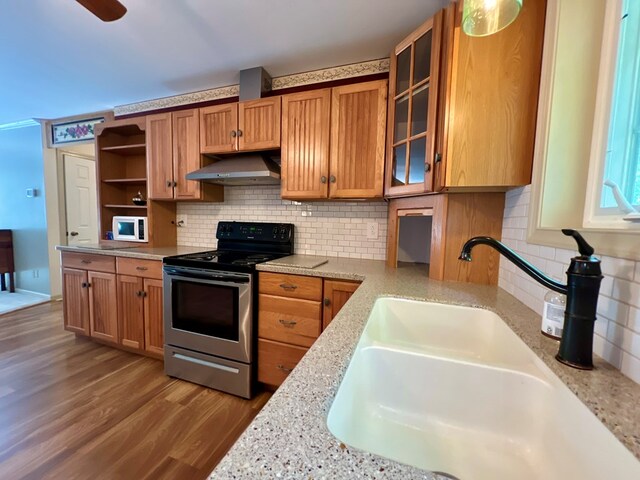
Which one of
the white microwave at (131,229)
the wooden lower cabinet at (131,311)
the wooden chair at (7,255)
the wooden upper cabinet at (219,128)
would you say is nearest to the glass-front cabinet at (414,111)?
the wooden upper cabinet at (219,128)

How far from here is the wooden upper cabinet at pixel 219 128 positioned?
7.25 feet

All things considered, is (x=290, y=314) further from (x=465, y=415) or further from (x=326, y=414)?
(x=326, y=414)

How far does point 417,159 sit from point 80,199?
4646 mm

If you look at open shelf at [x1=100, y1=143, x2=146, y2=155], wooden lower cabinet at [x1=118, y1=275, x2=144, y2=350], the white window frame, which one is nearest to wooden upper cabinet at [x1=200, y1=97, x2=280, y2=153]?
open shelf at [x1=100, y1=143, x2=146, y2=155]

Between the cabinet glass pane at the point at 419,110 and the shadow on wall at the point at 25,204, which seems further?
the shadow on wall at the point at 25,204

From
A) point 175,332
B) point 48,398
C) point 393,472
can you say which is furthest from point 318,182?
point 48,398

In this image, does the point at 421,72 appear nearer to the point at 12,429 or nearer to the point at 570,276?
the point at 570,276

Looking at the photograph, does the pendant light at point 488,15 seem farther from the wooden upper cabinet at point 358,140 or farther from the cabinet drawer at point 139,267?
the cabinet drawer at point 139,267

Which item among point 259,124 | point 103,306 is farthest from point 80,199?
point 259,124

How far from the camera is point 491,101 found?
1.20 metres

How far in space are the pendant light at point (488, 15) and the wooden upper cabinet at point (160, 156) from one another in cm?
238

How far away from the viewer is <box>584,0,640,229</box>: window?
2.52 feet

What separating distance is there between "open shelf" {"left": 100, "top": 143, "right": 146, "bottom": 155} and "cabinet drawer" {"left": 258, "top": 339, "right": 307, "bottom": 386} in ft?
7.39

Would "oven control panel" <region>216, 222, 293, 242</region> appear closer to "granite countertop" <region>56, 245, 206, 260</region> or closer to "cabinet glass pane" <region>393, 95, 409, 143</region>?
"granite countertop" <region>56, 245, 206, 260</region>
